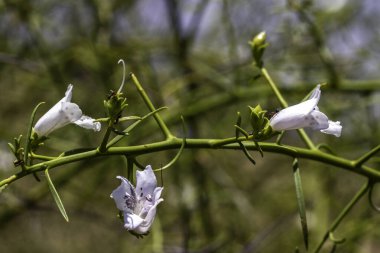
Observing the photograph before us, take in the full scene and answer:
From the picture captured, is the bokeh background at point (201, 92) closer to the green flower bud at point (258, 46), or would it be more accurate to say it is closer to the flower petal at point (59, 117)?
the green flower bud at point (258, 46)

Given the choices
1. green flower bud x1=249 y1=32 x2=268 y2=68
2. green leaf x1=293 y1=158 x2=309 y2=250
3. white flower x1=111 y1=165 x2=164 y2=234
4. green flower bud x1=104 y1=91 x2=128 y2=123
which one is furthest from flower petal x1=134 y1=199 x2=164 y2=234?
green flower bud x1=249 y1=32 x2=268 y2=68

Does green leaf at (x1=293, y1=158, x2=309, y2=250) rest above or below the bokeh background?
above

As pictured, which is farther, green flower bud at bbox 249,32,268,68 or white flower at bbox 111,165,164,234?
green flower bud at bbox 249,32,268,68

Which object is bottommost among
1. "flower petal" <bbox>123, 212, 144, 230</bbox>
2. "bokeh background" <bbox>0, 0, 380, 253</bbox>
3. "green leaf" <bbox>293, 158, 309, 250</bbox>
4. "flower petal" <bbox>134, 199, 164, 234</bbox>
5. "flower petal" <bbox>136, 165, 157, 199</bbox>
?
"bokeh background" <bbox>0, 0, 380, 253</bbox>

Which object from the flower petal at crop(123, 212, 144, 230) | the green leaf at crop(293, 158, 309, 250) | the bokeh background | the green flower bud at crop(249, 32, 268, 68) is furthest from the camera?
the bokeh background

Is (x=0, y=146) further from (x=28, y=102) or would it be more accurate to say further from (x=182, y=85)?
(x=28, y=102)

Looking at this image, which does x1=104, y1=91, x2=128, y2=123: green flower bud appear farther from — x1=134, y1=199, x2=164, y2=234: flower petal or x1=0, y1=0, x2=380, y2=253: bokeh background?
x1=0, y1=0, x2=380, y2=253: bokeh background

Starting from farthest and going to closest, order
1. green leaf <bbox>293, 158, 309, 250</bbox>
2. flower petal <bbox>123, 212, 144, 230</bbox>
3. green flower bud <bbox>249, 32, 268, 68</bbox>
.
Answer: green flower bud <bbox>249, 32, 268, 68</bbox>, green leaf <bbox>293, 158, 309, 250</bbox>, flower petal <bbox>123, 212, 144, 230</bbox>
